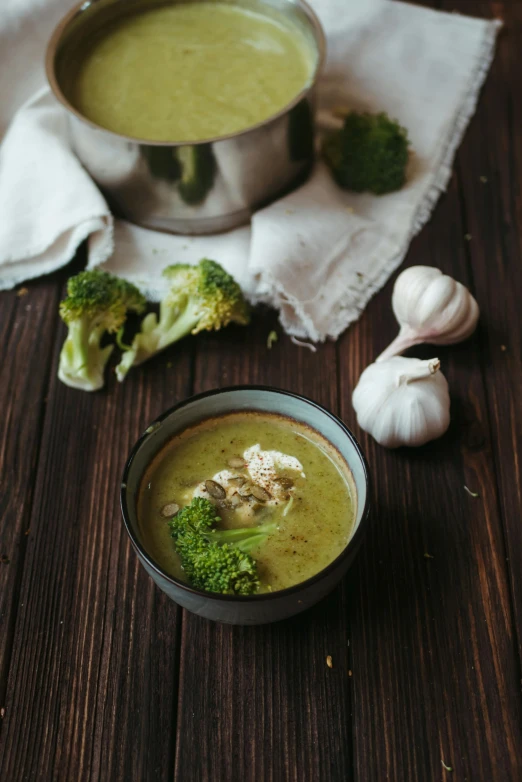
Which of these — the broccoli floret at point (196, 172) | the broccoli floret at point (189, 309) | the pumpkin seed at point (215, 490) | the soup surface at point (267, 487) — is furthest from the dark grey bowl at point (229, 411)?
the broccoli floret at point (196, 172)

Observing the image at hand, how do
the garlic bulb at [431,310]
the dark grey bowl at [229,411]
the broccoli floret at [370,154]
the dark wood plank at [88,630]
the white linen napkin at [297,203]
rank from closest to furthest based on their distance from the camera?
1. the dark grey bowl at [229,411]
2. the dark wood plank at [88,630]
3. the garlic bulb at [431,310]
4. the white linen napkin at [297,203]
5. the broccoli floret at [370,154]

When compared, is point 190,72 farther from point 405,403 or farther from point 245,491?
point 245,491

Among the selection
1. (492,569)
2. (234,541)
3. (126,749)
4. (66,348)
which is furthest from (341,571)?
(66,348)

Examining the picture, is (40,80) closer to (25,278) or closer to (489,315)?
(25,278)

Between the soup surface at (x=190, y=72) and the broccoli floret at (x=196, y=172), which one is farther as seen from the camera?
the soup surface at (x=190, y=72)

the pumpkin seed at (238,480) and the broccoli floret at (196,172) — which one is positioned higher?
the broccoli floret at (196,172)

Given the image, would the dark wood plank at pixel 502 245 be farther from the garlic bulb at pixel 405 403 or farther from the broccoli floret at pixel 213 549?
the broccoli floret at pixel 213 549
